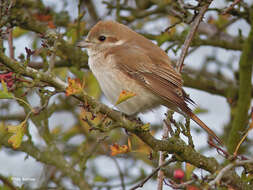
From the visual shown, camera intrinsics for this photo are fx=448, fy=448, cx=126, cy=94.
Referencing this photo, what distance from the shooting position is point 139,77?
3889 mm

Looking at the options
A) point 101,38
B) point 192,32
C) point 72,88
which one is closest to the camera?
point 72,88

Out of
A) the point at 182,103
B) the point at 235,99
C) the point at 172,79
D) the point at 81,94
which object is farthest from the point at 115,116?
the point at 235,99

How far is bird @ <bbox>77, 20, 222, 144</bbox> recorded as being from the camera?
3.78 meters

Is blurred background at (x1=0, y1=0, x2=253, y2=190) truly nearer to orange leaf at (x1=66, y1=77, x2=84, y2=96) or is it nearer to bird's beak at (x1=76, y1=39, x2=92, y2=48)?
bird's beak at (x1=76, y1=39, x2=92, y2=48)

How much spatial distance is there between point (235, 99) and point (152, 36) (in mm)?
1157

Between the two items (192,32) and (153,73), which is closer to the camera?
(192,32)

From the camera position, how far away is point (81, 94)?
2.41 meters

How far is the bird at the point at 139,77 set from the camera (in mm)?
3783

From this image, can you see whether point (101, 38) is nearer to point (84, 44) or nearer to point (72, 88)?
point (84, 44)

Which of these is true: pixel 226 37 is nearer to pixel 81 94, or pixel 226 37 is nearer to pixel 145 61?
pixel 145 61

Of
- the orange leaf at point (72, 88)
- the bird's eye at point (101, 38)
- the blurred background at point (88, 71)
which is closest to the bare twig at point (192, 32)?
the blurred background at point (88, 71)

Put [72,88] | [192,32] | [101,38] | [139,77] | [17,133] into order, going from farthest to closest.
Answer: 1. [101,38]
2. [139,77]
3. [192,32]
4. [17,133]
5. [72,88]

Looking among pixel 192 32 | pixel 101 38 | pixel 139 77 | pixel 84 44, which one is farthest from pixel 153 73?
pixel 84 44

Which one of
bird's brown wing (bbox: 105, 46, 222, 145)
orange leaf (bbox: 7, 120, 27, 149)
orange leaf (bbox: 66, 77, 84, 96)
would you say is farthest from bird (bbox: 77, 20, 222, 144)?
orange leaf (bbox: 66, 77, 84, 96)
